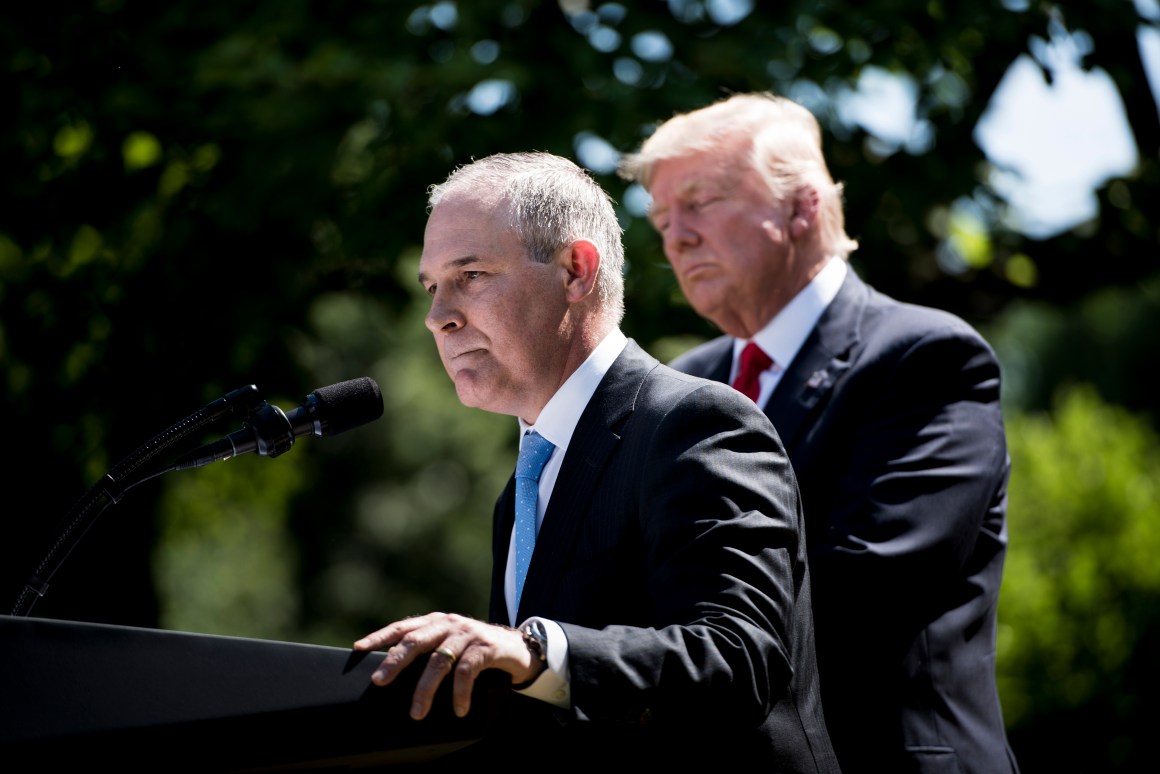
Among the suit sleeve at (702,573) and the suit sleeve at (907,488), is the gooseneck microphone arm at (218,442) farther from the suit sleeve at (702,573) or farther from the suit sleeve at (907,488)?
the suit sleeve at (907,488)

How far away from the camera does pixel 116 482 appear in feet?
7.10

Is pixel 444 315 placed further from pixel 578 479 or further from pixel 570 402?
pixel 578 479

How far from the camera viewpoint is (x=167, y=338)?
546cm

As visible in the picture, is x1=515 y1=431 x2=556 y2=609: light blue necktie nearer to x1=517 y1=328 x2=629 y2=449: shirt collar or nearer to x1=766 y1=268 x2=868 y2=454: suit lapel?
x1=517 y1=328 x2=629 y2=449: shirt collar

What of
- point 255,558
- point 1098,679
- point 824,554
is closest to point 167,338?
point 824,554

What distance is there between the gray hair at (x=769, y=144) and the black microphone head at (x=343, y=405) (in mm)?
1703

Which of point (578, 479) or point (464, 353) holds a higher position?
point (464, 353)

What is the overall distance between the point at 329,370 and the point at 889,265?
1680cm

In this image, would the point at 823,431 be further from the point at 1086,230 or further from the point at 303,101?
the point at 1086,230

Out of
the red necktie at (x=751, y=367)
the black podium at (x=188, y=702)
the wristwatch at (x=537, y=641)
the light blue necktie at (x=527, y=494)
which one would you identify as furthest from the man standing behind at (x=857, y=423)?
the black podium at (x=188, y=702)

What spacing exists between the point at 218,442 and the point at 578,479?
0.60 metres

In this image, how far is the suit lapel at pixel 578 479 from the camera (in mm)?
2117

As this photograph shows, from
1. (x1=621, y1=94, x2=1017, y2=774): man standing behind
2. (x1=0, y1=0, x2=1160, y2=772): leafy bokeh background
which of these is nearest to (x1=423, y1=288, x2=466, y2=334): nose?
(x1=621, y1=94, x2=1017, y2=774): man standing behind

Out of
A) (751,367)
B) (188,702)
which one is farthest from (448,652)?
(751,367)
